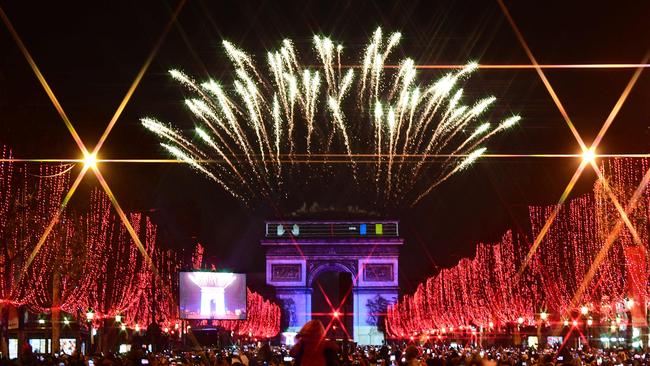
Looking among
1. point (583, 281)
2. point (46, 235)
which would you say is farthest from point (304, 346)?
point (583, 281)

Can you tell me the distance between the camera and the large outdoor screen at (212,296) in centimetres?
3306

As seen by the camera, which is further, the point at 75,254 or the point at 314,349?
the point at 75,254

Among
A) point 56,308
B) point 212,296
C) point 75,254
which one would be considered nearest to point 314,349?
point 212,296

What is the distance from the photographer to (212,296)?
112 feet

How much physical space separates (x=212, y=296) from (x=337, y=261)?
122 meters

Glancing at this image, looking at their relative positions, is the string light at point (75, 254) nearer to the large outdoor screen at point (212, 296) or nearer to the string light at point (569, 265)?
the large outdoor screen at point (212, 296)

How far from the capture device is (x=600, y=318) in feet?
263

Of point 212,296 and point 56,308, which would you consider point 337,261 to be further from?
point 212,296

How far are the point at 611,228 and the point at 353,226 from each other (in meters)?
103

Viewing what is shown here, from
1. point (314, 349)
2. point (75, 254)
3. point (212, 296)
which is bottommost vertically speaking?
point (314, 349)

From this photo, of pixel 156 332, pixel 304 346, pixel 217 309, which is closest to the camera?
pixel 304 346

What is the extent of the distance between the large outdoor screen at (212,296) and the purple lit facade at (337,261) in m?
112

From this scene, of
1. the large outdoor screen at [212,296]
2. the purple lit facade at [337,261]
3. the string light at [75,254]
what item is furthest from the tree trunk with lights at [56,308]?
the purple lit facade at [337,261]

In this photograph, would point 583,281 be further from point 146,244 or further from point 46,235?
point 46,235
